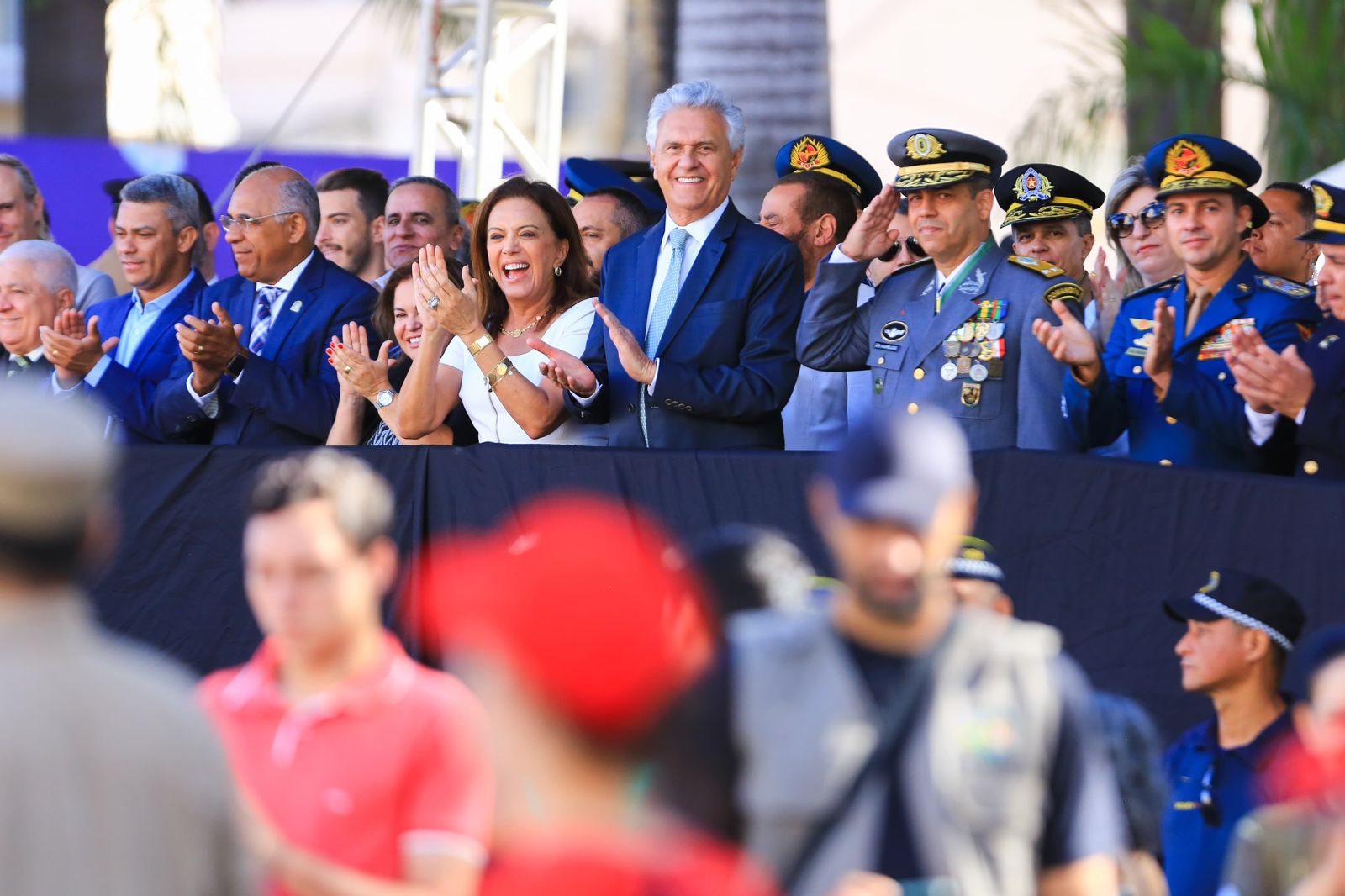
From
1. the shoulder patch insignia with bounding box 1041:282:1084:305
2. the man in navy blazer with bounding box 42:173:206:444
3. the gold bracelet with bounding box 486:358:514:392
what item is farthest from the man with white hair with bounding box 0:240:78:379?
the shoulder patch insignia with bounding box 1041:282:1084:305

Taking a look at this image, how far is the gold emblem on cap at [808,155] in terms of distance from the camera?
768 cm

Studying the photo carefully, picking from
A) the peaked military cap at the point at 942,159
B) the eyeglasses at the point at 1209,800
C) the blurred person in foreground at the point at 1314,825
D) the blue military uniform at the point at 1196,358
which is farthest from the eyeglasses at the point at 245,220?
the blurred person in foreground at the point at 1314,825

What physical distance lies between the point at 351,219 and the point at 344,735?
563 centimetres

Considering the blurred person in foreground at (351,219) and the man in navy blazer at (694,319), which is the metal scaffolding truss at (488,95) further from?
the man in navy blazer at (694,319)

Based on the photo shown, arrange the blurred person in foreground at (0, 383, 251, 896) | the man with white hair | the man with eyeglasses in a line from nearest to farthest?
the blurred person in foreground at (0, 383, 251, 896), the man with eyeglasses, the man with white hair

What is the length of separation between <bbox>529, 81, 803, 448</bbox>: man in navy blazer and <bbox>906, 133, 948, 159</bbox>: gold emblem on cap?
0.50 metres

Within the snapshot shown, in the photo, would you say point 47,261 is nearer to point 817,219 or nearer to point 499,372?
point 499,372

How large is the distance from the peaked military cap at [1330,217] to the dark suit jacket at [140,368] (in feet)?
12.2

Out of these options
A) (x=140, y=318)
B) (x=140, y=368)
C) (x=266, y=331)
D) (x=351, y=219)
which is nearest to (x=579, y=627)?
(x=266, y=331)

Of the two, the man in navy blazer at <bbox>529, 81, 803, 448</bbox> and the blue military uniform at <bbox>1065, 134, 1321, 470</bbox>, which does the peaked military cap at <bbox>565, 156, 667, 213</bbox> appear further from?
the blue military uniform at <bbox>1065, 134, 1321, 470</bbox>

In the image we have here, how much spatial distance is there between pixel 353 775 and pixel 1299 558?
113 inches

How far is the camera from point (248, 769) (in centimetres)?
359

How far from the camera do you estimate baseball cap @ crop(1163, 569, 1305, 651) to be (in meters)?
5.35

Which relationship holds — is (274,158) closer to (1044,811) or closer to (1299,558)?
(1299,558)
